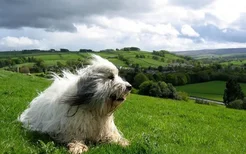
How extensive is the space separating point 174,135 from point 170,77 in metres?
106

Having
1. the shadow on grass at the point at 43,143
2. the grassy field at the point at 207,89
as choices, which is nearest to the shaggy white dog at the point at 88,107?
the shadow on grass at the point at 43,143

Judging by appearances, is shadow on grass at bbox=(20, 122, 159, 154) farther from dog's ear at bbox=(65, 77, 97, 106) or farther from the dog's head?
dog's ear at bbox=(65, 77, 97, 106)

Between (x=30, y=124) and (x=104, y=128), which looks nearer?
(x=104, y=128)

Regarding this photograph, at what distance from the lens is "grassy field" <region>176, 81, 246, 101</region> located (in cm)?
10044

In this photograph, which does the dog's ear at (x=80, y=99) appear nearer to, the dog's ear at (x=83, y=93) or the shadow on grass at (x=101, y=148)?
the dog's ear at (x=83, y=93)

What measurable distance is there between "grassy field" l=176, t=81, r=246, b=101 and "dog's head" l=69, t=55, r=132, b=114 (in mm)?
91812

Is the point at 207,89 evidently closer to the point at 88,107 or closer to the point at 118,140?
the point at 118,140

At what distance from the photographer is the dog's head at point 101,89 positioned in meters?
8.09

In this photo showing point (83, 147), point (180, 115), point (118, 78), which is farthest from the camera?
point (180, 115)

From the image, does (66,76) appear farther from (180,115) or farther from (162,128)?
(180,115)

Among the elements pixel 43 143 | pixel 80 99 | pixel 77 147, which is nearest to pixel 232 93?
pixel 80 99

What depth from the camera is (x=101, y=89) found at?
8070mm

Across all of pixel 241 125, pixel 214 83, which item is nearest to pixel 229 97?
pixel 214 83

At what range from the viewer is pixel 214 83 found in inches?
4673
